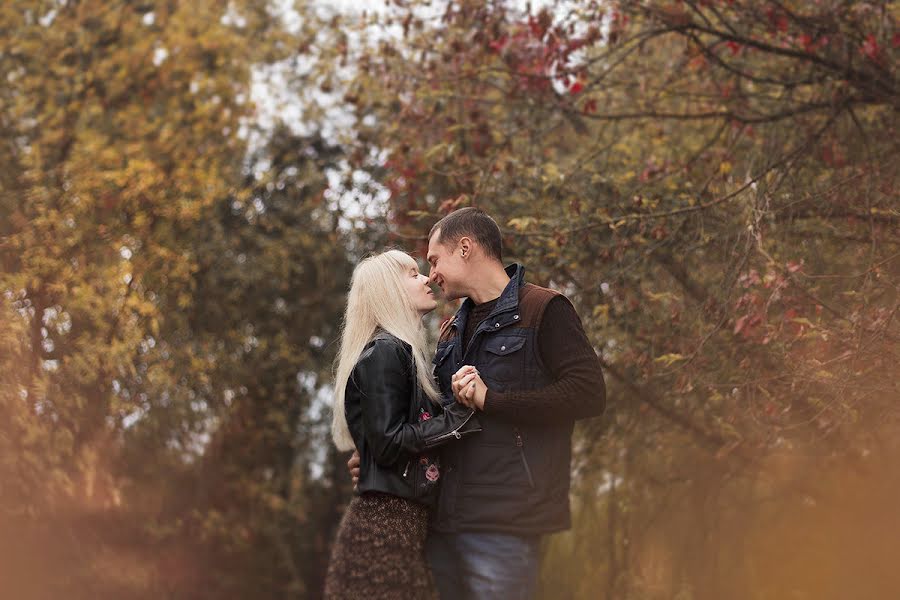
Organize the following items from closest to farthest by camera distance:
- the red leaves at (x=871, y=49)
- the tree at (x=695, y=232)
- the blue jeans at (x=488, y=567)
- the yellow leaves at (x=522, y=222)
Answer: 1. the blue jeans at (x=488, y=567)
2. the tree at (x=695, y=232)
3. the yellow leaves at (x=522, y=222)
4. the red leaves at (x=871, y=49)

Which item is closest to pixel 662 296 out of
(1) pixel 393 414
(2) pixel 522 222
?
(2) pixel 522 222

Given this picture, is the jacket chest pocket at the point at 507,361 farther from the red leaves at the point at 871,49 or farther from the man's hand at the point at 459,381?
the red leaves at the point at 871,49

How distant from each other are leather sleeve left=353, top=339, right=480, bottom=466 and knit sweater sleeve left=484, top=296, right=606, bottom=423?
13 cm

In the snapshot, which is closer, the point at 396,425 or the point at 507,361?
the point at 396,425

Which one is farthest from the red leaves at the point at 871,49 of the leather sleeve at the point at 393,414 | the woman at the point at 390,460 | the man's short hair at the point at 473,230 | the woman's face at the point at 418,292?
the leather sleeve at the point at 393,414

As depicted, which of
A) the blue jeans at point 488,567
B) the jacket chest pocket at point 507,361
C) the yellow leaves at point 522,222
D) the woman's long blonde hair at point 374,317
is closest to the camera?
the blue jeans at point 488,567

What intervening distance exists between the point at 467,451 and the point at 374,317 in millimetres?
594

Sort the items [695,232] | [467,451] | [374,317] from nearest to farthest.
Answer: [467,451] → [374,317] → [695,232]

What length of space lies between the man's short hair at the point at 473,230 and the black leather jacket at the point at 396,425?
471 millimetres

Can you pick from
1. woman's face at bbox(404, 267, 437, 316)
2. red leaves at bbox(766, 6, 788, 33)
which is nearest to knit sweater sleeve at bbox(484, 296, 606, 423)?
woman's face at bbox(404, 267, 437, 316)

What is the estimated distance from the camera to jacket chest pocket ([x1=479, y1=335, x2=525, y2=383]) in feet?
10.8

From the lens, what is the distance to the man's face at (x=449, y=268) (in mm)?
3529

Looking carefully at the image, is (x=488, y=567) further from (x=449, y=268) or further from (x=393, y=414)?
(x=449, y=268)

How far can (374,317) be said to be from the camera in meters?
3.49
